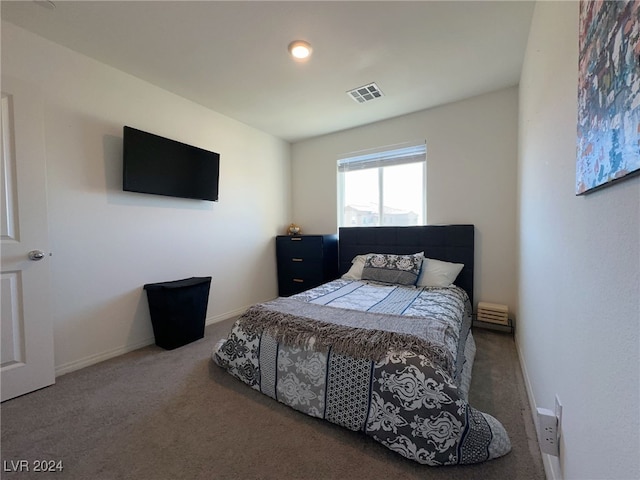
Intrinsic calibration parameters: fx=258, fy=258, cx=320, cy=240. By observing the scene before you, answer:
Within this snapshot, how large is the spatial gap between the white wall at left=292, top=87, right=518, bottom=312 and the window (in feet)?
0.48

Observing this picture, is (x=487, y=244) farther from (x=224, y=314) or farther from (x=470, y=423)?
(x=224, y=314)

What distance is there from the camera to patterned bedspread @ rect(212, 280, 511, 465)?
116 centimetres

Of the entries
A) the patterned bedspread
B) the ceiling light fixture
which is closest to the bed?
the patterned bedspread

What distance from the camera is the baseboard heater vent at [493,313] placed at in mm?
2662

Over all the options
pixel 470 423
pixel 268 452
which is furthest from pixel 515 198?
pixel 268 452

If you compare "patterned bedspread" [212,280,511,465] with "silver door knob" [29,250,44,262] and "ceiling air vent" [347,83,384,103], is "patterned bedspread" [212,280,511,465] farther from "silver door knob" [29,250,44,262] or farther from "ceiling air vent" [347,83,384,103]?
"ceiling air vent" [347,83,384,103]

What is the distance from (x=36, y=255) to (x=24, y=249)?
7 centimetres

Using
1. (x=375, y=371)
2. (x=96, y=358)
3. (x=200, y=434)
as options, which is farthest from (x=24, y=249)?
(x=375, y=371)

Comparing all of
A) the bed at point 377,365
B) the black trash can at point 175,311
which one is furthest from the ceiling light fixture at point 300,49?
the black trash can at point 175,311

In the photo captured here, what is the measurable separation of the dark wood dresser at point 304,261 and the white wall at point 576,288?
89.0 inches

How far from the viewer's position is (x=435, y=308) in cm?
190

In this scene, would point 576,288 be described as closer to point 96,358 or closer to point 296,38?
point 296,38

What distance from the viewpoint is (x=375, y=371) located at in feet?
4.30

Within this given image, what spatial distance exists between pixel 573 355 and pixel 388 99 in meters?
2.78
